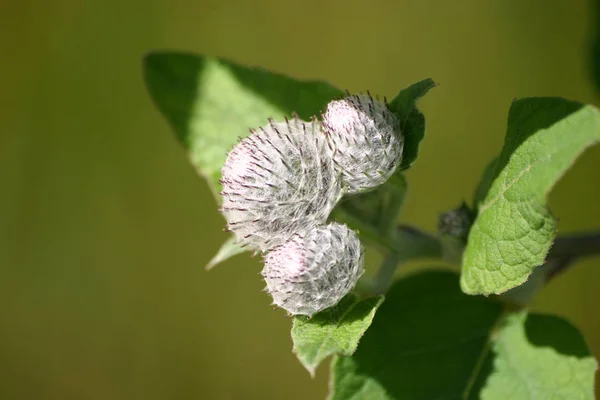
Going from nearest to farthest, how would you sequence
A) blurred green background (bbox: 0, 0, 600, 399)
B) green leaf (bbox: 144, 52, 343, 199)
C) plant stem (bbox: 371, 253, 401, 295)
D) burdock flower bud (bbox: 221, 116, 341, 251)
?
burdock flower bud (bbox: 221, 116, 341, 251), plant stem (bbox: 371, 253, 401, 295), green leaf (bbox: 144, 52, 343, 199), blurred green background (bbox: 0, 0, 600, 399)

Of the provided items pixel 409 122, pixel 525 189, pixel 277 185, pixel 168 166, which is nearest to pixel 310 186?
pixel 277 185

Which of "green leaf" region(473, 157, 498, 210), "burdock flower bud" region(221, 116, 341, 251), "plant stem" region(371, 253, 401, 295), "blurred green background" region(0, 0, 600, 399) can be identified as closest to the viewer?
"burdock flower bud" region(221, 116, 341, 251)

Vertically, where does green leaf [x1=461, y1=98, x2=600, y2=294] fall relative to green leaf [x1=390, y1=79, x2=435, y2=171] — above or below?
below

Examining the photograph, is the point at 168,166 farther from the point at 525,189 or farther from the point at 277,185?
the point at 525,189

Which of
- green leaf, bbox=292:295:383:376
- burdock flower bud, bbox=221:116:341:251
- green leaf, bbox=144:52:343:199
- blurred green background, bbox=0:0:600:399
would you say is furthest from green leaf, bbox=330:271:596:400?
blurred green background, bbox=0:0:600:399

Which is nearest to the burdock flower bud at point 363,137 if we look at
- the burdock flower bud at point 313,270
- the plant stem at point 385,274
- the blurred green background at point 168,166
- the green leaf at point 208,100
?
the burdock flower bud at point 313,270

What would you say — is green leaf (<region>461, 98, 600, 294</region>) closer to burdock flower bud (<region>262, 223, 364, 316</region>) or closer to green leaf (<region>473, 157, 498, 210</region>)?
green leaf (<region>473, 157, 498, 210</region>)

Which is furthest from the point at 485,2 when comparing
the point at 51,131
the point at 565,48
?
the point at 51,131
